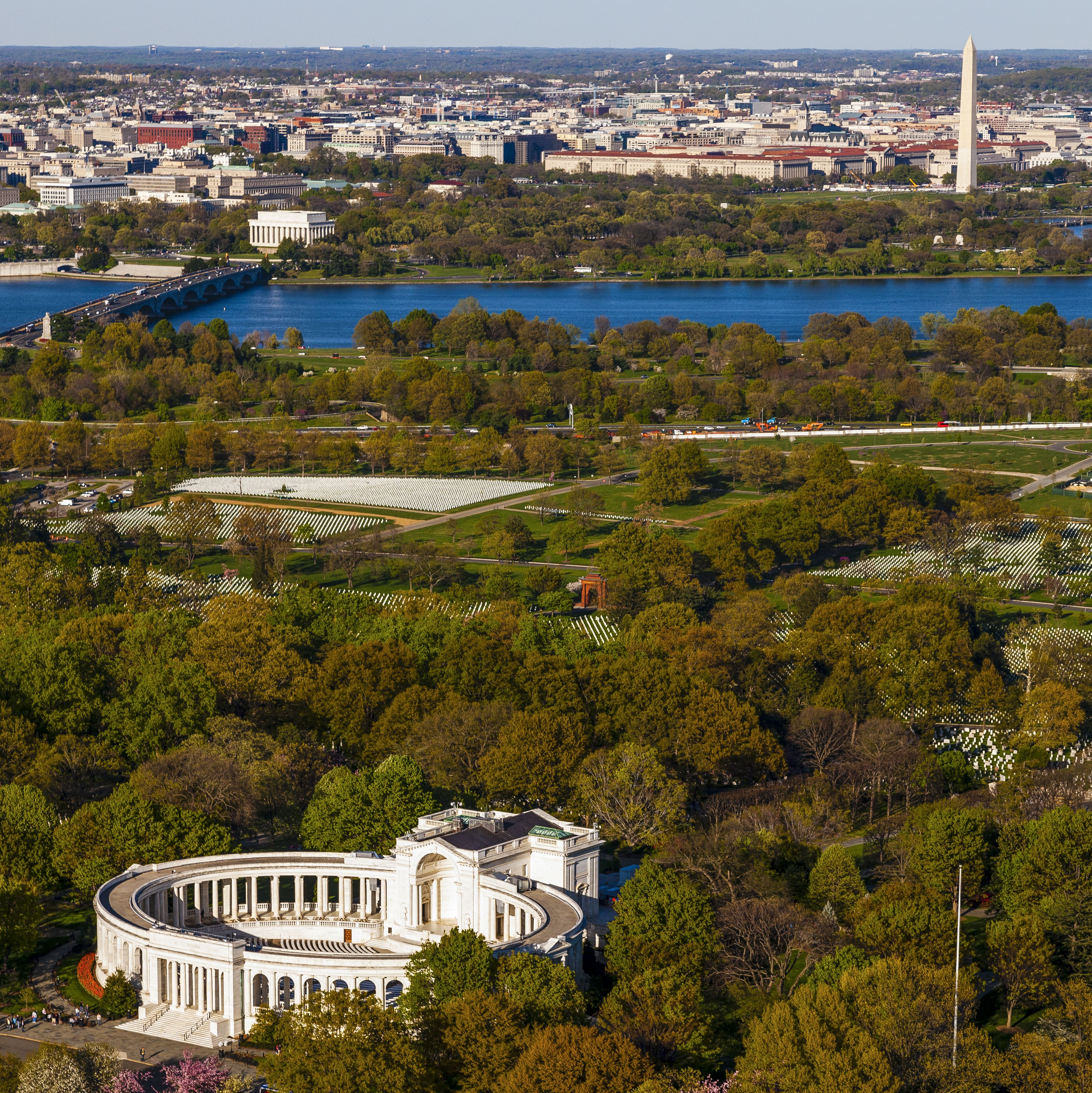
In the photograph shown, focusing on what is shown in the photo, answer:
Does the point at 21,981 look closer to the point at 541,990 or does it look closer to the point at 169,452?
the point at 541,990

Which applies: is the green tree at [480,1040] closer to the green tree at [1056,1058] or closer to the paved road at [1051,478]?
the green tree at [1056,1058]

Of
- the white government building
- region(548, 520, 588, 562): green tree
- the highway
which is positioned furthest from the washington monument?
region(548, 520, 588, 562): green tree

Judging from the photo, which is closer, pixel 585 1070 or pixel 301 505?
pixel 585 1070

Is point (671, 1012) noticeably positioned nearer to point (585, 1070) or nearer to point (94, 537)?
point (585, 1070)

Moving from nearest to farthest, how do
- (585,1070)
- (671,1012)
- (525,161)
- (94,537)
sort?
(585,1070) → (671,1012) → (94,537) → (525,161)

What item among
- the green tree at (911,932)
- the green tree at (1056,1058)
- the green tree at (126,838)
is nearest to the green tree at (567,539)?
the green tree at (126,838)

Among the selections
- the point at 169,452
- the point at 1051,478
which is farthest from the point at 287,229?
the point at 1051,478

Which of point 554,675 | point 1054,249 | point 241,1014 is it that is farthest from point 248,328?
point 241,1014
